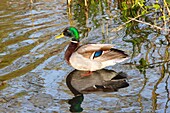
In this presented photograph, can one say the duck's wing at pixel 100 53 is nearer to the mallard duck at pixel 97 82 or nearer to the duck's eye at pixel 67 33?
the mallard duck at pixel 97 82

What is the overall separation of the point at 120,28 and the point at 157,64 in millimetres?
2008

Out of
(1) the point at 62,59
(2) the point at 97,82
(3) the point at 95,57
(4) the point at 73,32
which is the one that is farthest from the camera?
(1) the point at 62,59

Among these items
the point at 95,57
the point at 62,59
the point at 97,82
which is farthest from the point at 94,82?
the point at 62,59

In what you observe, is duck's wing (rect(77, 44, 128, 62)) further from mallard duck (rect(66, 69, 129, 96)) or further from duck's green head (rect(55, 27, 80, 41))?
duck's green head (rect(55, 27, 80, 41))

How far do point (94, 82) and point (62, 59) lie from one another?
99 cm

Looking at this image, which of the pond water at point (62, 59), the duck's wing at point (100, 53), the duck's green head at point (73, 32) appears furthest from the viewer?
the duck's green head at point (73, 32)

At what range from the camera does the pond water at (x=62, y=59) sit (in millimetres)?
5934

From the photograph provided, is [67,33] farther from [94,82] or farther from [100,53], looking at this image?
[94,82]

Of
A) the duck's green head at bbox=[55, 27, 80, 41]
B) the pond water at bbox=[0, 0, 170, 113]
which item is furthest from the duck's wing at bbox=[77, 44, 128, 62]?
the duck's green head at bbox=[55, 27, 80, 41]

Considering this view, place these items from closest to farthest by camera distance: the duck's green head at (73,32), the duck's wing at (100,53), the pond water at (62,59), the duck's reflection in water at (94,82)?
1. the pond water at (62,59)
2. the duck's reflection in water at (94,82)
3. the duck's wing at (100,53)
4. the duck's green head at (73,32)

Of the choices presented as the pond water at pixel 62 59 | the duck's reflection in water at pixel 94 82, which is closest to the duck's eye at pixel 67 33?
the pond water at pixel 62 59

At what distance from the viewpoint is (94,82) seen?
681 centimetres

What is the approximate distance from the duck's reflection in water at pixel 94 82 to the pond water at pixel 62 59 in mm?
74

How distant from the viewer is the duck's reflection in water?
21.0ft
